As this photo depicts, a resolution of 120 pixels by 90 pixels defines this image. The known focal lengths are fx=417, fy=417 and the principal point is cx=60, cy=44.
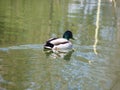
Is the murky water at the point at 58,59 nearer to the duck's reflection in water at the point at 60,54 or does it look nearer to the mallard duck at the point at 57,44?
the duck's reflection in water at the point at 60,54

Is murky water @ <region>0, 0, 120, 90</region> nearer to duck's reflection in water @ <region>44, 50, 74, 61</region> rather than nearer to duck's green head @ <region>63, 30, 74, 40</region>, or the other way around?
duck's reflection in water @ <region>44, 50, 74, 61</region>

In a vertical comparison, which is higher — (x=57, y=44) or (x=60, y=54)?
(x=57, y=44)

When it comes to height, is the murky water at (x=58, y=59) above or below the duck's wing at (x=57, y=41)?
below

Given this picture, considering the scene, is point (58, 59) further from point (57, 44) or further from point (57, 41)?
point (57, 41)

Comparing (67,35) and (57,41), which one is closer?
(57,41)

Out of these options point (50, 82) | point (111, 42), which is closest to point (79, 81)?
point (50, 82)

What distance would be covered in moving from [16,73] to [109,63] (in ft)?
11.3

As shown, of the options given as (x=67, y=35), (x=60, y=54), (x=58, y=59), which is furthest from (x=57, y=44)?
(x=58, y=59)

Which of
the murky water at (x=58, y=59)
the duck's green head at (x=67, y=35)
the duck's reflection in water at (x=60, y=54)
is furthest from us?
the duck's green head at (x=67, y=35)

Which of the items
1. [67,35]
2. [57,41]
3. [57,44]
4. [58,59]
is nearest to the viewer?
[58,59]

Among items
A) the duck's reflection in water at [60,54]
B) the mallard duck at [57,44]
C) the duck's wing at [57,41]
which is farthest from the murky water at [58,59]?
the duck's wing at [57,41]

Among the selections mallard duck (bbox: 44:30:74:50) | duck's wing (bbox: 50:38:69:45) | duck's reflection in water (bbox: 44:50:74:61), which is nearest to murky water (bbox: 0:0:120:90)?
duck's reflection in water (bbox: 44:50:74:61)

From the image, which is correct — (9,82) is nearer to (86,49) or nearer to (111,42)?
(86,49)

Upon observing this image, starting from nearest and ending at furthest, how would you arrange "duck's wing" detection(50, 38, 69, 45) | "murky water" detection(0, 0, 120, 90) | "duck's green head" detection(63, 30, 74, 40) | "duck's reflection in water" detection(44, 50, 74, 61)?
"murky water" detection(0, 0, 120, 90)
"duck's reflection in water" detection(44, 50, 74, 61)
"duck's wing" detection(50, 38, 69, 45)
"duck's green head" detection(63, 30, 74, 40)
